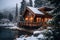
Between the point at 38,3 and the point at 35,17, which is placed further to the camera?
the point at 38,3

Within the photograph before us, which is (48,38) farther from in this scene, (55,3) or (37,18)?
(37,18)

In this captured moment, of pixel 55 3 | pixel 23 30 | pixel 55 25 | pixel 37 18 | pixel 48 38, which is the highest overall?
pixel 55 3

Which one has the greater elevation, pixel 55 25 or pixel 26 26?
pixel 55 25

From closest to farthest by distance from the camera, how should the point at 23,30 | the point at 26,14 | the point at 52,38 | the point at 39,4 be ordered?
1. the point at 52,38
2. the point at 23,30
3. the point at 26,14
4. the point at 39,4

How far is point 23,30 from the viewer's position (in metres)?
19.4

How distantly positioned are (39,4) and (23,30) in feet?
55.7

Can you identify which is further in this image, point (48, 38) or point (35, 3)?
point (35, 3)

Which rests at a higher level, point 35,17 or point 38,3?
point 38,3

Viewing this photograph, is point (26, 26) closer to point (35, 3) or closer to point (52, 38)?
point (52, 38)

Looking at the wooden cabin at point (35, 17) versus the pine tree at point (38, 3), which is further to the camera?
the pine tree at point (38, 3)

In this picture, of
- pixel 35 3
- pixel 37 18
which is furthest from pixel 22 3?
pixel 37 18

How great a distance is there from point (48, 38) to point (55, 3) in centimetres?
176

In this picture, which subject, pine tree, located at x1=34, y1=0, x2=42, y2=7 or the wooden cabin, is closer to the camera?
the wooden cabin

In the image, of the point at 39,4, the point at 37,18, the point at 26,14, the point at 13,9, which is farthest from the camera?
the point at 13,9
